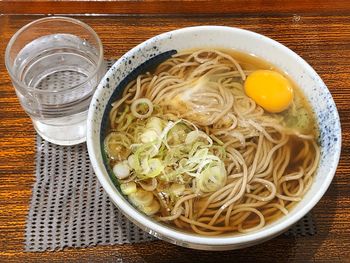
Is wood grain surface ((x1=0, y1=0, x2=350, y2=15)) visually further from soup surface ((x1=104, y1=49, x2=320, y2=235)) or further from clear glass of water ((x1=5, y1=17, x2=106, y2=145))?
soup surface ((x1=104, y1=49, x2=320, y2=235))

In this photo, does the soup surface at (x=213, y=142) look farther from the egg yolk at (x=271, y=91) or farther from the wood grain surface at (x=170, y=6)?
the wood grain surface at (x=170, y=6)

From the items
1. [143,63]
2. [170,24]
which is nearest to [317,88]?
[143,63]

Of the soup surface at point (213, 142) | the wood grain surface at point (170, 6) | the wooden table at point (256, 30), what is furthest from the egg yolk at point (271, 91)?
the wood grain surface at point (170, 6)

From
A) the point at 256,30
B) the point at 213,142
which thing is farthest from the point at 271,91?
the point at 256,30

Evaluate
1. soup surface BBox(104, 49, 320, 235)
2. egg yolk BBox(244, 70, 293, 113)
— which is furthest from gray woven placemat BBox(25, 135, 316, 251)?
egg yolk BBox(244, 70, 293, 113)

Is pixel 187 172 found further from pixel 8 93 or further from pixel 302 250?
pixel 8 93

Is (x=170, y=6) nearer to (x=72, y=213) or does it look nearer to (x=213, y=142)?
(x=213, y=142)
